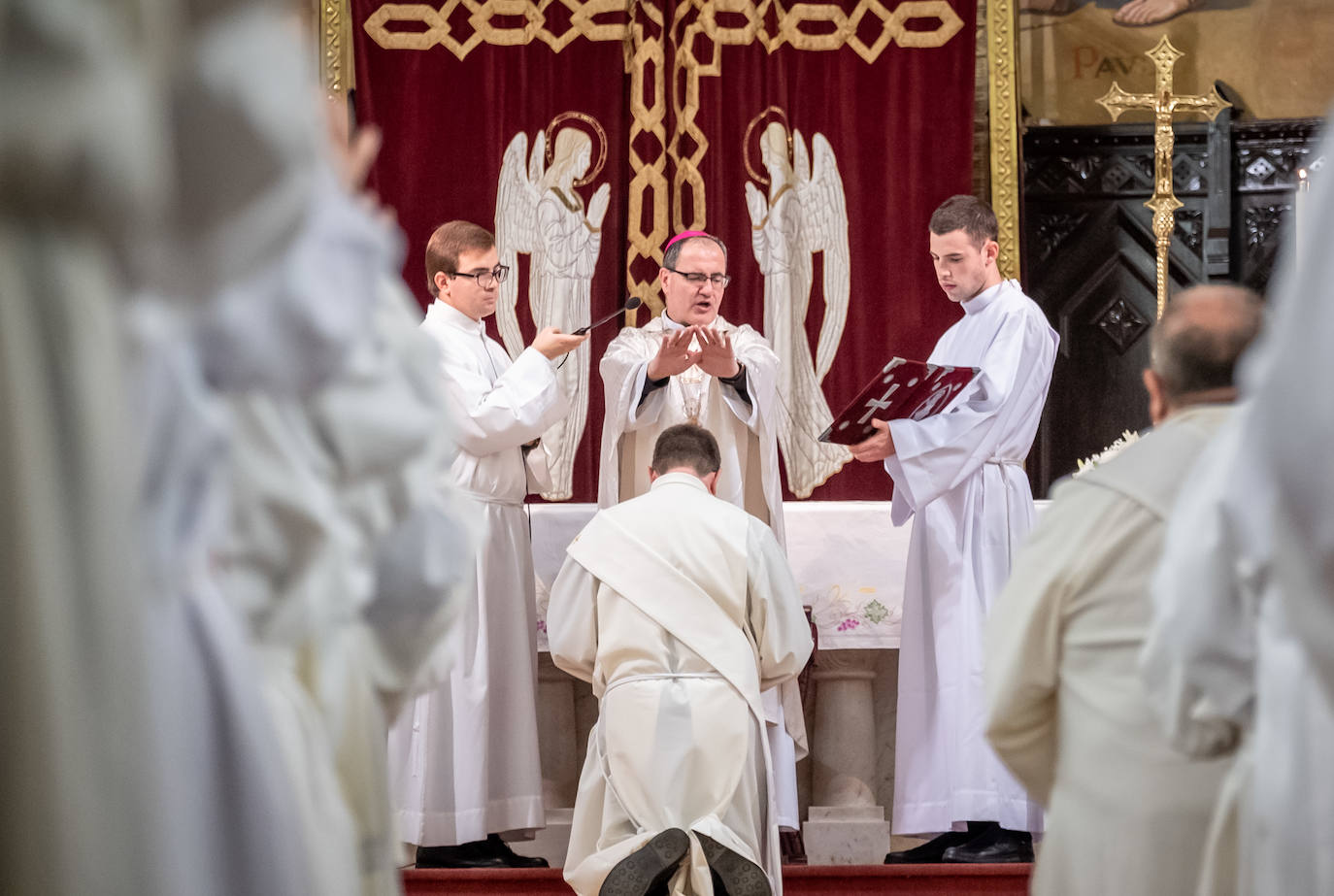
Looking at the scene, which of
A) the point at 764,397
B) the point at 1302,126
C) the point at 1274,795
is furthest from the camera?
the point at 1302,126

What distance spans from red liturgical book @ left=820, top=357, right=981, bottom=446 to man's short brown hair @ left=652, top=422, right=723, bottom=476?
43cm

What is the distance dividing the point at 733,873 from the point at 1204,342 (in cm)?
221

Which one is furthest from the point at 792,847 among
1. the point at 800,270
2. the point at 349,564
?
the point at 349,564

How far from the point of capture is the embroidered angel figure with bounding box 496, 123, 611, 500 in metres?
7.95

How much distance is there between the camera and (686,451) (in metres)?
4.89

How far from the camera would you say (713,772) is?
4.59 m

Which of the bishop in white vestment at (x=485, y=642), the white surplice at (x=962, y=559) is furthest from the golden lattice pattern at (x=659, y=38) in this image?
the white surplice at (x=962, y=559)

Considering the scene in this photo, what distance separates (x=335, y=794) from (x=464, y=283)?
4.09 meters

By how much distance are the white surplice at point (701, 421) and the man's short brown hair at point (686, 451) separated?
2.95 ft

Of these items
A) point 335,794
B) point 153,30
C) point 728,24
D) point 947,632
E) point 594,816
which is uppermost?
point 728,24

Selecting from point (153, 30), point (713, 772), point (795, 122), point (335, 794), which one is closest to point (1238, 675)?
point (335, 794)

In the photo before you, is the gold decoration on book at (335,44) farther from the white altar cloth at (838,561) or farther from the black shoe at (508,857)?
the black shoe at (508,857)

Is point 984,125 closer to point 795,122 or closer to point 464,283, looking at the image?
point 795,122

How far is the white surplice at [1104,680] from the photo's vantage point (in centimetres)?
255
